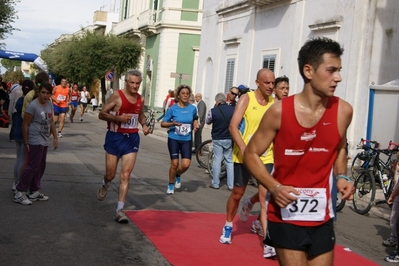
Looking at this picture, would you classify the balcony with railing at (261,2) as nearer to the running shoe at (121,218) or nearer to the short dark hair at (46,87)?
the short dark hair at (46,87)

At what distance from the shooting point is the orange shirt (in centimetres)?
2259

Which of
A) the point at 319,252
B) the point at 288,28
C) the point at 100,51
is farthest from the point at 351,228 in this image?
the point at 100,51

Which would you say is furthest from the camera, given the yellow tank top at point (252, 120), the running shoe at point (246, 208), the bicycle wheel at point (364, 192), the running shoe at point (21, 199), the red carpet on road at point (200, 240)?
the bicycle wheel at point (364, 192)

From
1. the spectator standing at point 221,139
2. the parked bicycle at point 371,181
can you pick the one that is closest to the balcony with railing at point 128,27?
the spectator standing at point 221,139

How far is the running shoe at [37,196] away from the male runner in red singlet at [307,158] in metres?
6.33

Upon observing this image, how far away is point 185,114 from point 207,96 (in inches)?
851

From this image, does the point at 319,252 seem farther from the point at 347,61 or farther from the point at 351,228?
the point at 347,61

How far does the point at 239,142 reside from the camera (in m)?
8.02

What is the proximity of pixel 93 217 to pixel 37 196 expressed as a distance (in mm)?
1454

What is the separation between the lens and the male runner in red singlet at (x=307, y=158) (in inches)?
180

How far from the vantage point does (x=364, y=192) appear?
1290 cm

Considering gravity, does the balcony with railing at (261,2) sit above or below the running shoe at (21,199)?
above

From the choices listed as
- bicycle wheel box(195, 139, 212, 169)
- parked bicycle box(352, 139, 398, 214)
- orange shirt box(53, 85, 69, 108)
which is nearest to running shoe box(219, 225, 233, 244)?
parked bicycle box(352, 139, 398, 214)

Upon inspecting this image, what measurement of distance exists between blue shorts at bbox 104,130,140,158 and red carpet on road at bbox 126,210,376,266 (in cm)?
91
